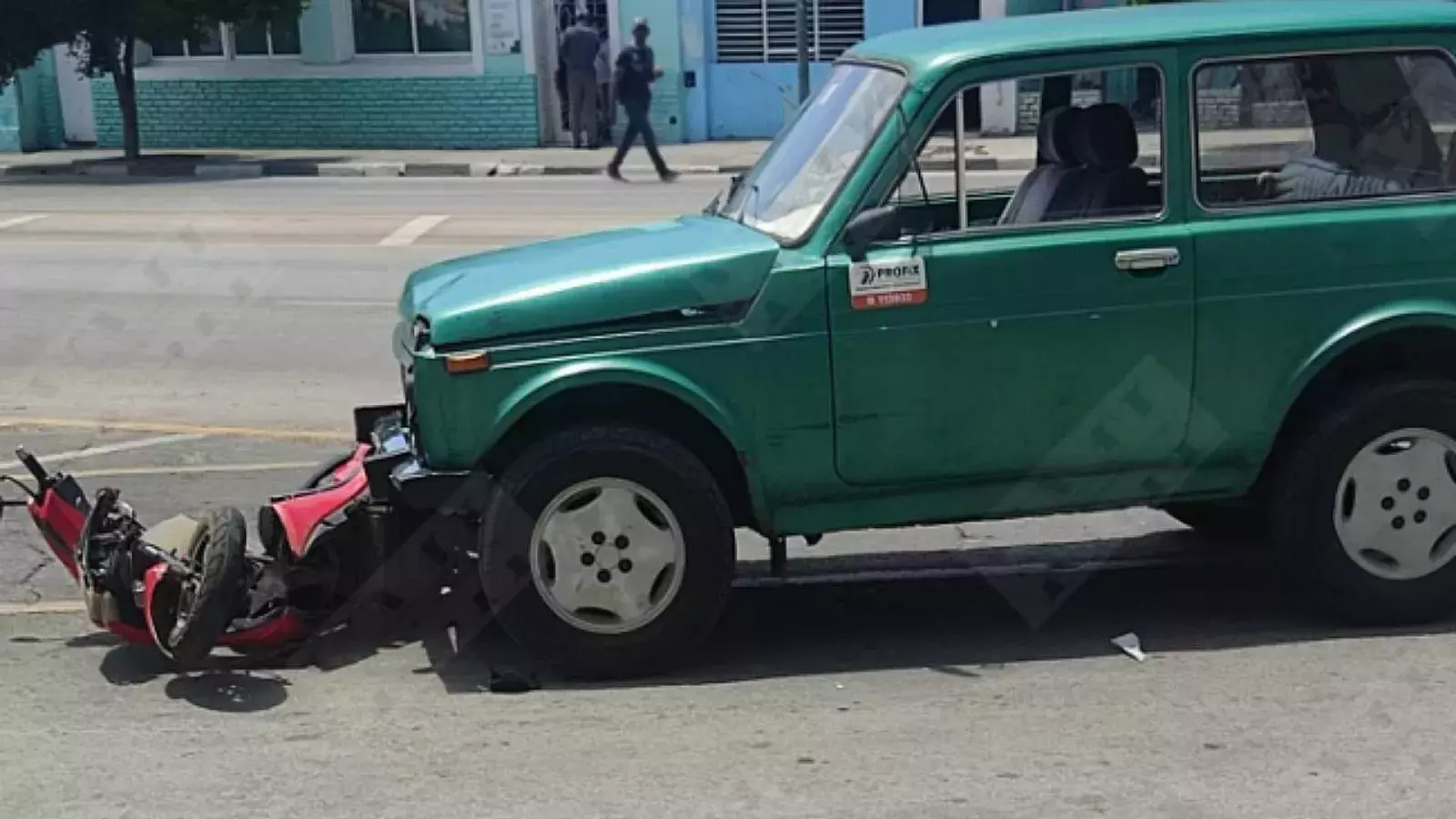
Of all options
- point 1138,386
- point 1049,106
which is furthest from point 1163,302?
point 1049,106

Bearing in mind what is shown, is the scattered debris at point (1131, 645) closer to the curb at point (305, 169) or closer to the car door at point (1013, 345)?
Result: the car door at point (1013, 345)

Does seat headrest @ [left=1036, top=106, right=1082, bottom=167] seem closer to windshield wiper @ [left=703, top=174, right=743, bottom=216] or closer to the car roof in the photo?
the car roof

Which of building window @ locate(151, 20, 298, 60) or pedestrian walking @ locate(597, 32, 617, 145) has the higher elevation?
building window @ locate(151, 20, 298, 60)

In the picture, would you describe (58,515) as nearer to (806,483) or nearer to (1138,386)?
(806,483)

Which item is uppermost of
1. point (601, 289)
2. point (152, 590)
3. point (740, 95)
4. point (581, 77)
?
point (581, 77)

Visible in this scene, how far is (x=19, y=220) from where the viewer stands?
19188 millimetres

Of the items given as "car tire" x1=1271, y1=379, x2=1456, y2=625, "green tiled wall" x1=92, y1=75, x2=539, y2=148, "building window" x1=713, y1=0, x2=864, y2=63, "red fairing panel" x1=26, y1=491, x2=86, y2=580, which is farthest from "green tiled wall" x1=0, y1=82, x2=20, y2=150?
"car tire" x1=1271, y1=379, x2=1456, y2=625

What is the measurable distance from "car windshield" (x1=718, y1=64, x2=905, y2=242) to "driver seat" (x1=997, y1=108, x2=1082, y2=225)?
55 centimetres

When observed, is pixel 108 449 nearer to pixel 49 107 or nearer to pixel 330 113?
pixel 330 113

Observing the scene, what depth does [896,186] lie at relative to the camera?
17.6 feet

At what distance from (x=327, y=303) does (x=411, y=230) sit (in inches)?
164

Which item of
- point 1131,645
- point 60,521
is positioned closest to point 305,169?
point 60,521

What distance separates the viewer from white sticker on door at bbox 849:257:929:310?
5262 mm

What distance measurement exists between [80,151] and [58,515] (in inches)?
1035
